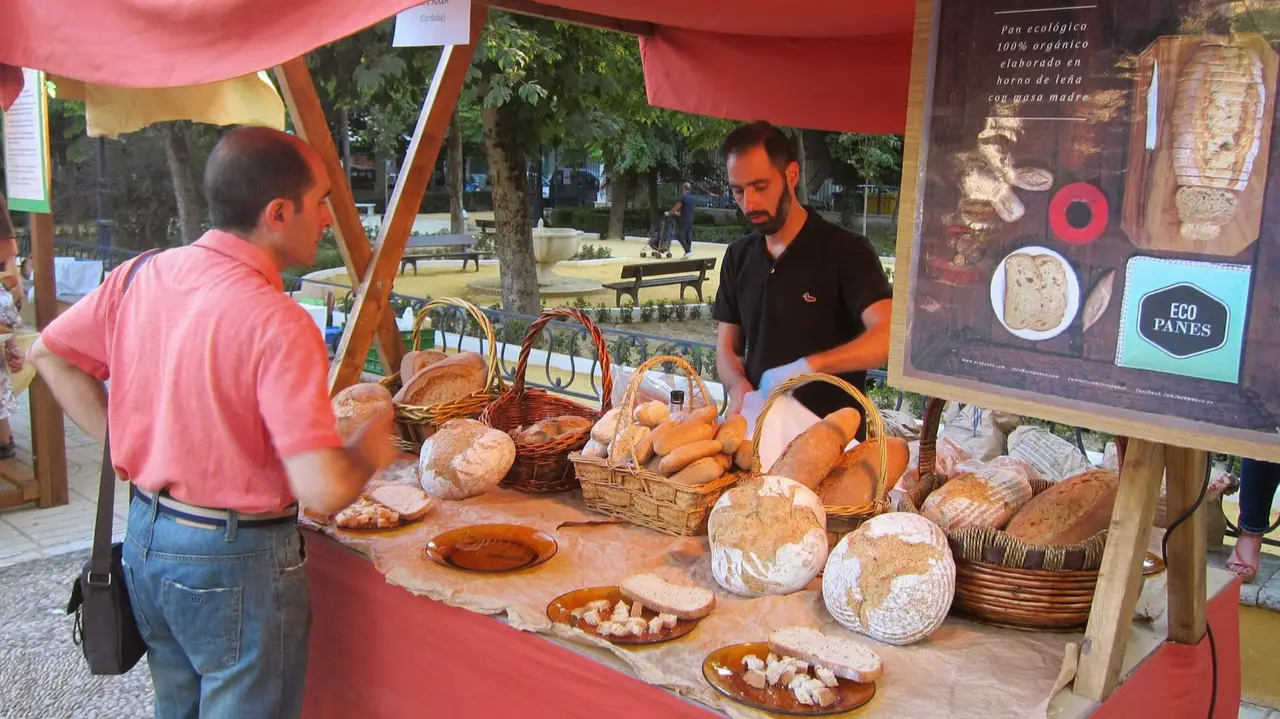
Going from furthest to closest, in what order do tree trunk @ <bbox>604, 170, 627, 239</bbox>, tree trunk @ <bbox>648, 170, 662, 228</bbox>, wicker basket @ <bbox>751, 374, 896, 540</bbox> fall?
tree trunk @ <bbox>648, 170, 662, 228</bbox> → tree trunk @ <bbox>604, 170, 627, 239</bbox> → wicker basket @ <bbox>751, 374, 896, 540</bbox>

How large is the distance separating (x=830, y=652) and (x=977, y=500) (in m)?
0.54

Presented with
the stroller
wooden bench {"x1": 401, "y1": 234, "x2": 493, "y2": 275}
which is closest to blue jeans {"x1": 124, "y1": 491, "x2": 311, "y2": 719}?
wooden bench {"x1": 401, "y1": 234, "x2": 493, "y2": 275}

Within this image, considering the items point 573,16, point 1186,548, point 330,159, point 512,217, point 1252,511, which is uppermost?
point 573,16

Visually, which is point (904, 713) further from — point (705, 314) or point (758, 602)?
point (705, 314)

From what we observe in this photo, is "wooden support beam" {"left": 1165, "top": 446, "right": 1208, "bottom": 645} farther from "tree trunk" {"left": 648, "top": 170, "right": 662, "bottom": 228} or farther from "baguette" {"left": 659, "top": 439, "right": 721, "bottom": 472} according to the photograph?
"tree trunk" {"left": 648, "top": 170, "right": 662, "bottom": 228}

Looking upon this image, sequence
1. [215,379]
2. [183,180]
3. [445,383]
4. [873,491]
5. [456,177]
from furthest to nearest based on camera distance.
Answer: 1. [456,177]
2. [183,180]
3. [445,383]
4. [873,491]
5. [215,379]

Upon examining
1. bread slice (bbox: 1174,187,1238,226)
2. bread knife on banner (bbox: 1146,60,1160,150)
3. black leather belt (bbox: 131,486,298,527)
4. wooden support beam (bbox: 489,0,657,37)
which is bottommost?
black leather belt (bbox: 131,486,298,527)

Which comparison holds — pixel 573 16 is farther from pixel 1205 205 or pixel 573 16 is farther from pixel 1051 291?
pixel 1205 205

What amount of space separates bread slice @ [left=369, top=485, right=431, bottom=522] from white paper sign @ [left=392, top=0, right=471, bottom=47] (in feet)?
4.31

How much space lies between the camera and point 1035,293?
1.63 m

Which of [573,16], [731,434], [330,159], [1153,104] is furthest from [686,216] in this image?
[1153,104]

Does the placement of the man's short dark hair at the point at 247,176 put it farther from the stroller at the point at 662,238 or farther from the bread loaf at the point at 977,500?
the stroller at the point at 662,238

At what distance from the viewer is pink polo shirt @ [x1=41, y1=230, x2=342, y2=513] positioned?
1.85 m

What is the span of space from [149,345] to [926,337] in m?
1.57
